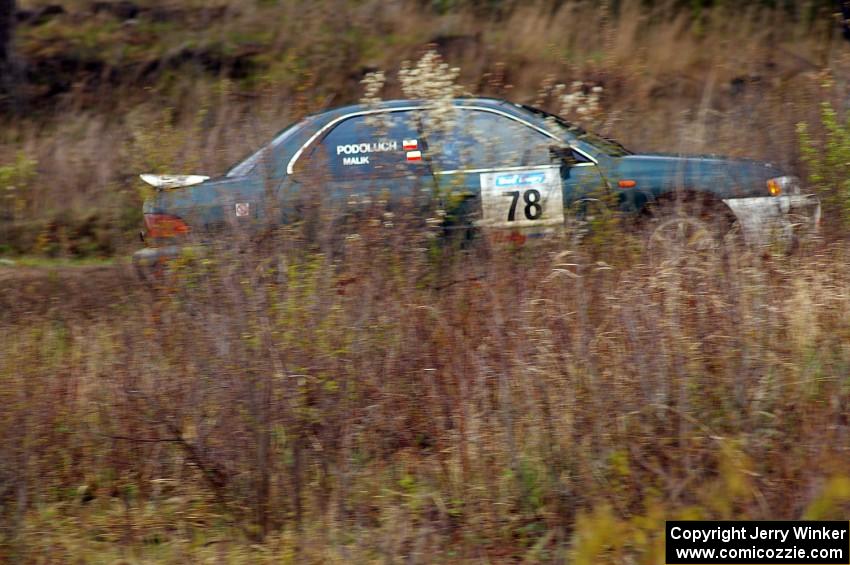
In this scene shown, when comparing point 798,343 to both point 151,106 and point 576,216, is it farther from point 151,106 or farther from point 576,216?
point 151,106

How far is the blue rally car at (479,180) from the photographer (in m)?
6.11

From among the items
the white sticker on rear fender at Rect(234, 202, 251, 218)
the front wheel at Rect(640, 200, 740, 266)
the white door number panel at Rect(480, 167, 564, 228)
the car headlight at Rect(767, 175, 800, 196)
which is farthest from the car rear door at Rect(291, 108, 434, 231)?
the car headlight at Rect(767, 175, 800, 196)

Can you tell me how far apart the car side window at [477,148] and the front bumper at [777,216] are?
1335 millimetres

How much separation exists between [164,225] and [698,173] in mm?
3591

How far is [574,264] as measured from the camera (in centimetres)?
575

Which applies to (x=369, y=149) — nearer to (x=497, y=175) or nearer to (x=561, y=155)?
(x=497, y=175)

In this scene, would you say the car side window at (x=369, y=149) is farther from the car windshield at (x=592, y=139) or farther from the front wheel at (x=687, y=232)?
the front wheel at (x=687, y=232)

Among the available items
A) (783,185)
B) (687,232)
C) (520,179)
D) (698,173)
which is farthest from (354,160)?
(783,185)

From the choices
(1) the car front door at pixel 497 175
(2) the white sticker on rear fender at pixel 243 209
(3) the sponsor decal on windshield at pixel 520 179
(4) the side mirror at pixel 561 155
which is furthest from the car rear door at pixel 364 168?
(4) the side mirror at pixel 561 155

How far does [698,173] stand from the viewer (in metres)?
7.41

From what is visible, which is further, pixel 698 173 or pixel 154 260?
pixel 698 173

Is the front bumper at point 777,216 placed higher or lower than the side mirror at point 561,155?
lower

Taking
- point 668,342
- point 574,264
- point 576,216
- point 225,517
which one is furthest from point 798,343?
point 225,517

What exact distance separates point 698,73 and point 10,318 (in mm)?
9919
